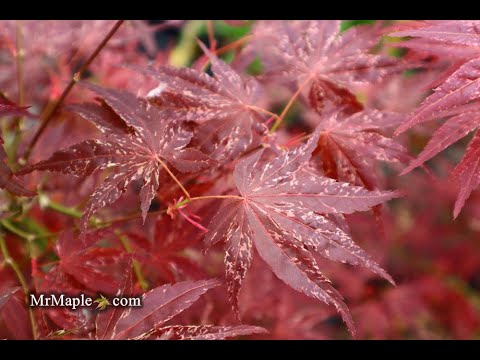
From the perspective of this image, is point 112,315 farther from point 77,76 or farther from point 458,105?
point 458,105

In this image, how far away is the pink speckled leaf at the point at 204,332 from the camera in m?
0.60

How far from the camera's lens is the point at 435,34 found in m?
0.67

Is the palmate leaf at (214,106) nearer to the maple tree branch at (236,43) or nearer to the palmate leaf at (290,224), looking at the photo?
the palmate leaf at (290,224)

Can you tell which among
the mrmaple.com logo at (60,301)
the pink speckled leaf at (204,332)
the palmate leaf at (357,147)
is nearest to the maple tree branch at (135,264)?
the mrmaple.com logo at (60,301)

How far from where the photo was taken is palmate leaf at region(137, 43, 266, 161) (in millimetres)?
771

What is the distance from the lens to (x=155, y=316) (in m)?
0.64

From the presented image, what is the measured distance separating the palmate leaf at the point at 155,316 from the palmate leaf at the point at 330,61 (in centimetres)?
44

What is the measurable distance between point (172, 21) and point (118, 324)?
2.59 ft

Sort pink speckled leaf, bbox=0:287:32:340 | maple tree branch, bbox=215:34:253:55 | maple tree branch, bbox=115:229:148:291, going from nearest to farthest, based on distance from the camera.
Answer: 1. pink speckled leaf, bbox=0:287:32:340
2. maple tree branch, bbox=115:229:148:291
3. maple tree branch, bbox=215:34:253:55

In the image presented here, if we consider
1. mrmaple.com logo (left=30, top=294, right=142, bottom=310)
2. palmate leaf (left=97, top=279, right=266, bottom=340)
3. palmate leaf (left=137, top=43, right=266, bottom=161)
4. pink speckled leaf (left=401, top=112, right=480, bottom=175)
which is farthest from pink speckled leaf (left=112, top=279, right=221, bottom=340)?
pink speckled leaf (left=401, top=112, right=480, bottom=175)

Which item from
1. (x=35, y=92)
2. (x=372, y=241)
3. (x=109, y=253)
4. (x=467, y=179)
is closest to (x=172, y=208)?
(x=109, y=253)

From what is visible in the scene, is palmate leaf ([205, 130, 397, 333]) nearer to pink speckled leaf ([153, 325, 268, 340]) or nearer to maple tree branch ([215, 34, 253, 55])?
pink speckled leaf ([153, 325, 268, 340])

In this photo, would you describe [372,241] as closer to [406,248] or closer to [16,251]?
[406,248]

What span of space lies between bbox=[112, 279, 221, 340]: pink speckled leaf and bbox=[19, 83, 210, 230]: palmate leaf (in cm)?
12
